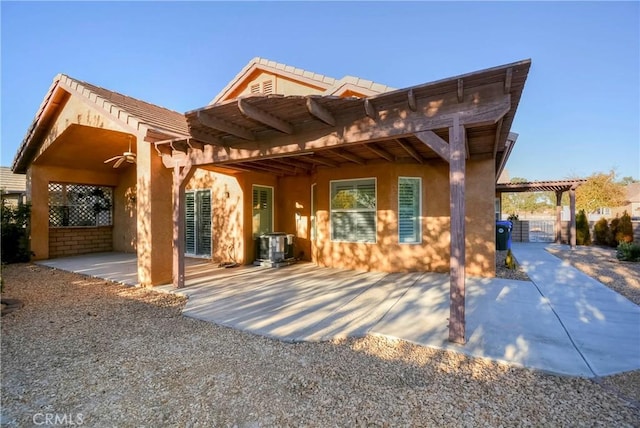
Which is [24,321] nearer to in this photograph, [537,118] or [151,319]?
[151,319]

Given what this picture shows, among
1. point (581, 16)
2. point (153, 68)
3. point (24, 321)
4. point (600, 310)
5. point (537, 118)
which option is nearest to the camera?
point (24, 321)

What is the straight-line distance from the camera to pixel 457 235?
3.44 metres

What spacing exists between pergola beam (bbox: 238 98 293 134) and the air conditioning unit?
440cm

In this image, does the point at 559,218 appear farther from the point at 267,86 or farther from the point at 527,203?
the point at 527,203

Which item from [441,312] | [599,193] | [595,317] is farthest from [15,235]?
[599,193]

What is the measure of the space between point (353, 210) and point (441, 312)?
3.98 meters

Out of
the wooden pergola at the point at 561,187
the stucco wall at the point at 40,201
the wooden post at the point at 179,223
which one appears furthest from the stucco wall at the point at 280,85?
the wooden pergola at the point at 561,187

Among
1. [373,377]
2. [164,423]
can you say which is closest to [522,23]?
[373,377]

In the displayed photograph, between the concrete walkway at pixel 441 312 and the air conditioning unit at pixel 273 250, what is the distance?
1033 mm

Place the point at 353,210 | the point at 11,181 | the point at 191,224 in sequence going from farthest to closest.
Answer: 1. the point at 11,181
2. the point at 191,224
3. the point at 353,210

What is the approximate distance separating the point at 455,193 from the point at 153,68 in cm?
1110

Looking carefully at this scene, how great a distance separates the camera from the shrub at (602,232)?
13161 mm

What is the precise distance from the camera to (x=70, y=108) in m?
7.94

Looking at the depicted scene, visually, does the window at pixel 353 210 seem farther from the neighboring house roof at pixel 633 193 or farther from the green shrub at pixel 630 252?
the neighboring house roof at pixel 633 193
